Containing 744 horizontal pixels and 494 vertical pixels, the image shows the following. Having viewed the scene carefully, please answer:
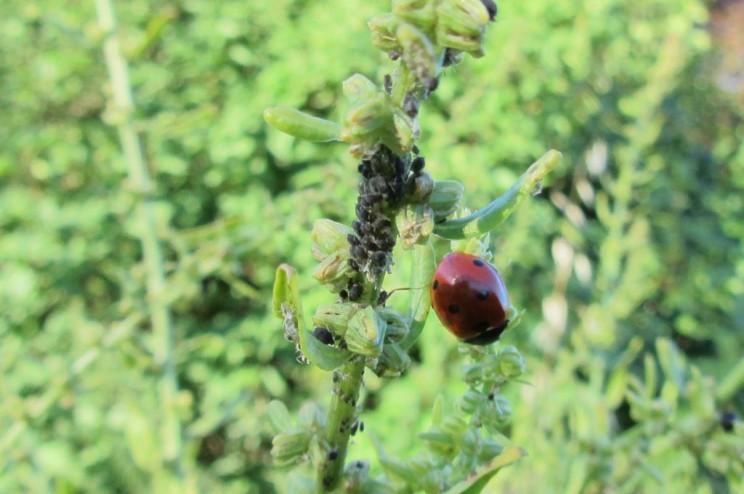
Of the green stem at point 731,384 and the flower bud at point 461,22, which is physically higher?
the flower bud at point 461,22

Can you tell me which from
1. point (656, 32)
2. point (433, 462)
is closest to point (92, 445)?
point (433, 462)

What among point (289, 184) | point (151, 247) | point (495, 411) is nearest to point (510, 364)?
point (495, 411)

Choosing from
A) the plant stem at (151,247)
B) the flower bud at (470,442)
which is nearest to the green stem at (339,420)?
the flower bud at (470,442)

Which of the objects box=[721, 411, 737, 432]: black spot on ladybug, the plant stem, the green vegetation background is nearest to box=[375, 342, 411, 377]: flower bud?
box=[721, 411, 737, 432]: black spot on ladybug

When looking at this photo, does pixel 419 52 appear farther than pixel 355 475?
No

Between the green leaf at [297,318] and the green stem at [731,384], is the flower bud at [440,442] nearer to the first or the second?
the green leaf at [297,318]

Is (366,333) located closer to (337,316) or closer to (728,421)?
(337,316)
